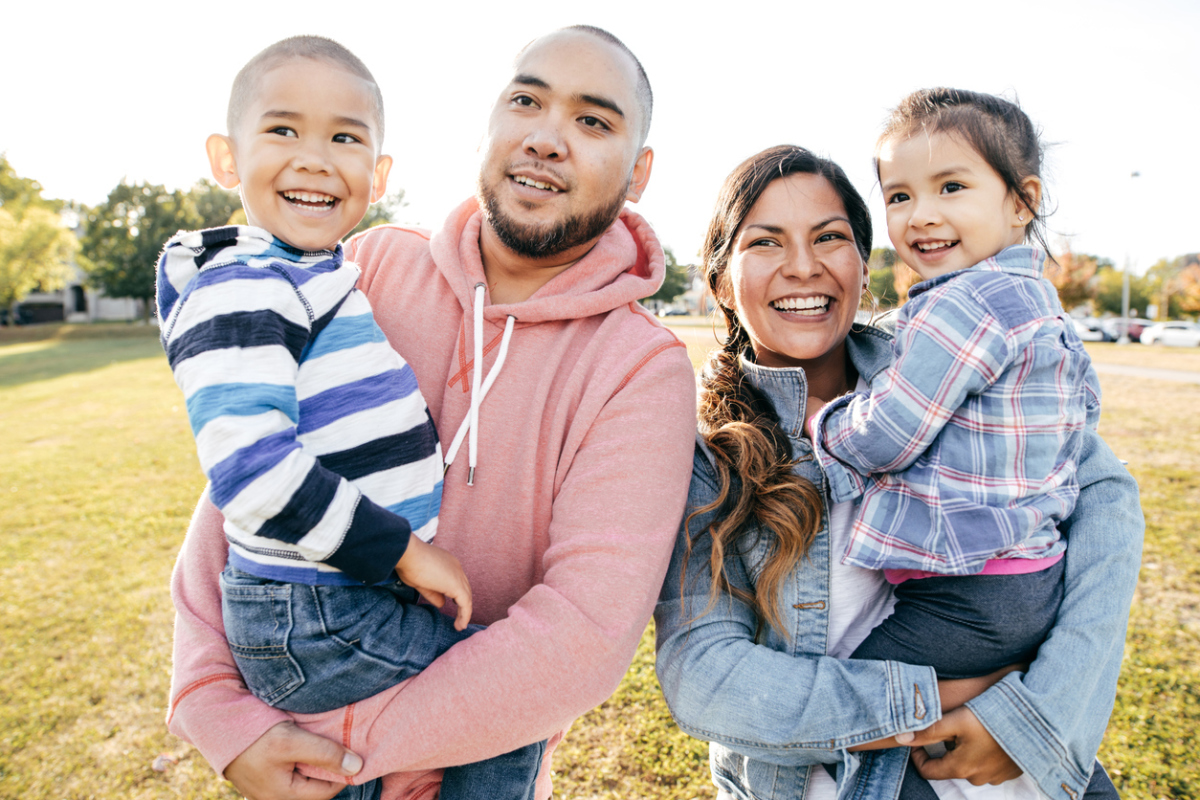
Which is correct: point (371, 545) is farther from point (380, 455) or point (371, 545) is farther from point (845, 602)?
point (845, 602)

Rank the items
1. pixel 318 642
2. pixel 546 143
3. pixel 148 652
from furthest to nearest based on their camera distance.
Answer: pixel 148 652 < pixel 546 143 < pixel 318 642

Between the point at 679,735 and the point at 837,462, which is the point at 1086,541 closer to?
the point at 837,462

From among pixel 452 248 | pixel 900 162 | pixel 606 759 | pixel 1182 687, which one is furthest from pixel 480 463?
pixel 1182 687

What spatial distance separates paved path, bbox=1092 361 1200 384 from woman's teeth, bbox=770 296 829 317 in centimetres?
1865

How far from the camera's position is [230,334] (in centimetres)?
141

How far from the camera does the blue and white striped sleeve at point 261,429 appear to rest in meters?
1.35

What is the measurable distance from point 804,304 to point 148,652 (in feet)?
16.3

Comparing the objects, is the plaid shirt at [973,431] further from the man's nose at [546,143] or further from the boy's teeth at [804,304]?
the man's nose at [546,143]

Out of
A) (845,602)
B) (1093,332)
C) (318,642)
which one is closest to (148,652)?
(318,642)

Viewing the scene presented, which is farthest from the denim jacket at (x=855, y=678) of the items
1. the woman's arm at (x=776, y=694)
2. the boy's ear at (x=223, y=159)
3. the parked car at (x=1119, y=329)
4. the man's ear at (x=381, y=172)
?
the parked car at (x=1119, y=329)

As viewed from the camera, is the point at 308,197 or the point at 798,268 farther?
the point at 798,268

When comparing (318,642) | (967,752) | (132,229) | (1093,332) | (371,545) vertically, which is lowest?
(1093,332)

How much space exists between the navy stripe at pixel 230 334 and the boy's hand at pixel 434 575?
0.55 m

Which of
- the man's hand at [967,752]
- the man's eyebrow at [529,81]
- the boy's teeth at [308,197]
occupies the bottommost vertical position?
the man's hand at [967,752]
